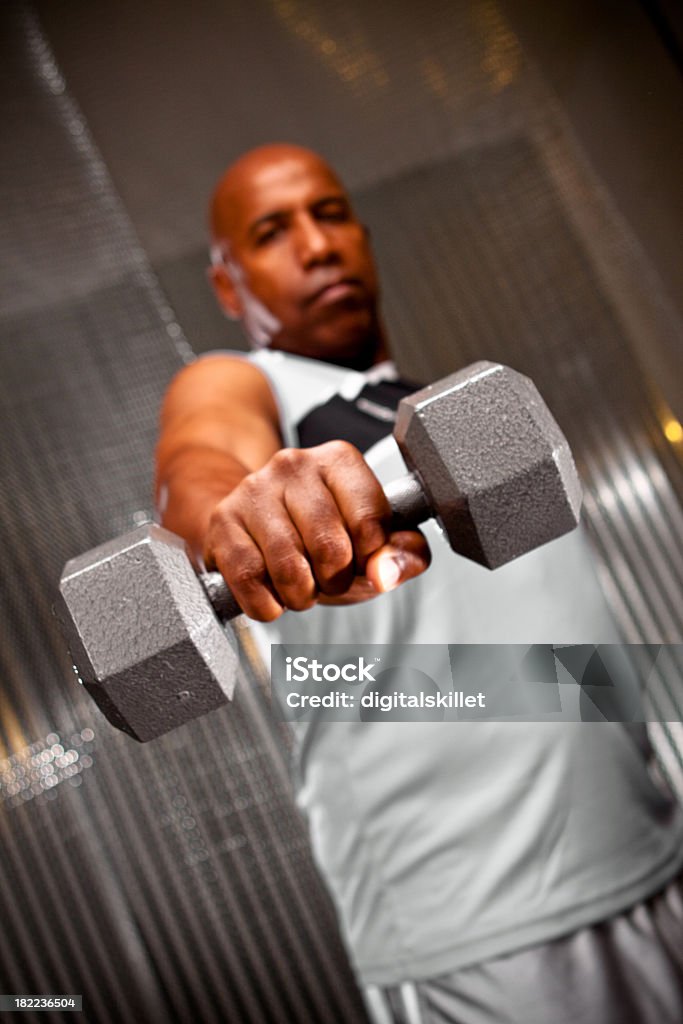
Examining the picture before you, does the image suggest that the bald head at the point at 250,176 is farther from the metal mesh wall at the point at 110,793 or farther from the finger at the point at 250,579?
the finger at the point at 250,579

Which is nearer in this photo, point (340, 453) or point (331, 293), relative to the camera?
point (340, 453)

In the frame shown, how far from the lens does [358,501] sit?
0.35 meters

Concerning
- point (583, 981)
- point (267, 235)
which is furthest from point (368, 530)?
point (267, 235)

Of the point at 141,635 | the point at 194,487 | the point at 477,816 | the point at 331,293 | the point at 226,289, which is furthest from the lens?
the point at 226,289

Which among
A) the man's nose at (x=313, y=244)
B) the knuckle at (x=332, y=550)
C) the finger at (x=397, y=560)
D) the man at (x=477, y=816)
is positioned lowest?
the man at (x=477, y=816)

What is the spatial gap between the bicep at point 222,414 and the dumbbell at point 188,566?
263 millimetres

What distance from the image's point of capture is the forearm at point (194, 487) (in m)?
0.47

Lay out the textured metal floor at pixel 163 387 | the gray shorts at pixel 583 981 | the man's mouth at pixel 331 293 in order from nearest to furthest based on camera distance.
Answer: the gray shorts at pixel 583 981 → the man's mouth at pixel 331 293 → the textured metal floor at pixel 163 387

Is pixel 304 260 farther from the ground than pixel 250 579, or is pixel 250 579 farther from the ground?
pixel 304 260

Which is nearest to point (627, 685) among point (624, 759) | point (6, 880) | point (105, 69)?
point (624, 759)

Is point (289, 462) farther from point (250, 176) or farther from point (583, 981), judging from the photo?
point (250, 176)

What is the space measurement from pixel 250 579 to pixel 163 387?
2.85 ft

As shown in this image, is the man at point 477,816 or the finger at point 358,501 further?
the man at point 477,816

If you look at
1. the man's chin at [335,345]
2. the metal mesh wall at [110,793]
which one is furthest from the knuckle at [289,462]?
the metal mesh wall at [110,793]
